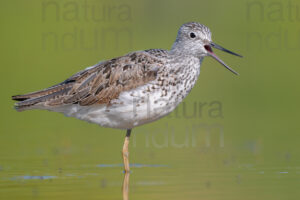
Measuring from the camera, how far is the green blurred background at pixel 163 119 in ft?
36.0

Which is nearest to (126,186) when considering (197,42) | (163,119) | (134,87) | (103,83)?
(134,87)

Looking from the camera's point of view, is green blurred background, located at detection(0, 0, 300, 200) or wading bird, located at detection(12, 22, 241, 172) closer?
green blurred background, located at detection(0, 0, 300, 200)

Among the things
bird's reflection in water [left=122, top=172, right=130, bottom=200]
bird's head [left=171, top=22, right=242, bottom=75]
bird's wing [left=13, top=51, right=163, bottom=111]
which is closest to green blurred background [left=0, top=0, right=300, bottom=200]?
bird's reflection in water [left=122, top=172, right=130, bottom=200]

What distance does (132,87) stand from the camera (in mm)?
12578

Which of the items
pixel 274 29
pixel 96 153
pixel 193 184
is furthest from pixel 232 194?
pixel 274 29

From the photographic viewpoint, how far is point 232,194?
992 centimetres

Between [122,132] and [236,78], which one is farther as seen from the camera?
[236,78]

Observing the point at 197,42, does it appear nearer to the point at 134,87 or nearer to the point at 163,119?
the point at 134,87

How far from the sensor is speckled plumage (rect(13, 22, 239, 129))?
12375mm

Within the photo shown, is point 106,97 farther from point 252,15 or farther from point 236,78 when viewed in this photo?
point 252,15

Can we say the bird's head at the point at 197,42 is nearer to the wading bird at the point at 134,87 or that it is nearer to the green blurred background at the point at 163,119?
the wading bird at the point at 134,87

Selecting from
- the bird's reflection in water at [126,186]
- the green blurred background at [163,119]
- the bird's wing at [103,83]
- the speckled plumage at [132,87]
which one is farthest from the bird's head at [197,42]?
the bird's reflection in water at [126,186]

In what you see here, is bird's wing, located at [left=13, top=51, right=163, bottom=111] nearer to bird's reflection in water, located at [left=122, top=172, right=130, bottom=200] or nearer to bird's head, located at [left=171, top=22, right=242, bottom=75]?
bird's head, located at [left=171, top=22, right=242, bottom=75]

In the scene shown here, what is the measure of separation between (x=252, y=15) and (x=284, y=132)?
416 inches
